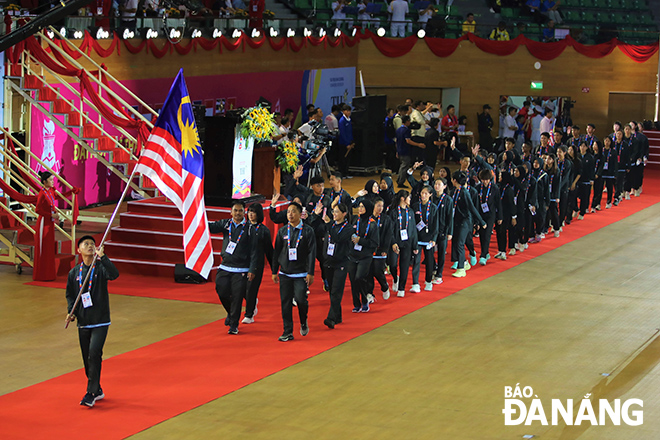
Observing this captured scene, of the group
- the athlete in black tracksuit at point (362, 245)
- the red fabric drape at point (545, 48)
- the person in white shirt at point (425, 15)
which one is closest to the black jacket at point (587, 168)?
the athlete in black tracksuit at point (362, 245)

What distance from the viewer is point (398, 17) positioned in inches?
1189

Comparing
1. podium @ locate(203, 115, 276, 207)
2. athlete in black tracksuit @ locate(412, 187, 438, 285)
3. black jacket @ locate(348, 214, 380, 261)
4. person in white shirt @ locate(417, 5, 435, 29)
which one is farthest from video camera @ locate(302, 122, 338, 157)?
person in white shirt @ locate(417, 5, 435, 29)

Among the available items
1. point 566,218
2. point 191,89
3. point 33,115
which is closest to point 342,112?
point 191,89

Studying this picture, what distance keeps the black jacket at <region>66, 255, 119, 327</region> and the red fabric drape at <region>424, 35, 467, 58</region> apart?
2283 cm

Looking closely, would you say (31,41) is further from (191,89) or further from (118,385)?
(118,385)

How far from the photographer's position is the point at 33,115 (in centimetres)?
1817

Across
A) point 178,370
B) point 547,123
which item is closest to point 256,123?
point 178,370

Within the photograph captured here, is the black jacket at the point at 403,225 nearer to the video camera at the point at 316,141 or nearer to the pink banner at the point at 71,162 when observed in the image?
the video camera at the point at 316,141

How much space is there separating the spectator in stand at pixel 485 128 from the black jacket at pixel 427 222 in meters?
16.5

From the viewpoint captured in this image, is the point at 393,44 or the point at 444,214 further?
the point at 393,44

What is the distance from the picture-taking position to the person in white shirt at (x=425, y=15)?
3072 cm

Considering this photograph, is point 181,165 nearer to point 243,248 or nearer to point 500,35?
point 243,248

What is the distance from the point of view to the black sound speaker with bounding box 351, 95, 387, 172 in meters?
25.2

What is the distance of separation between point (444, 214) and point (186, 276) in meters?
4.13
